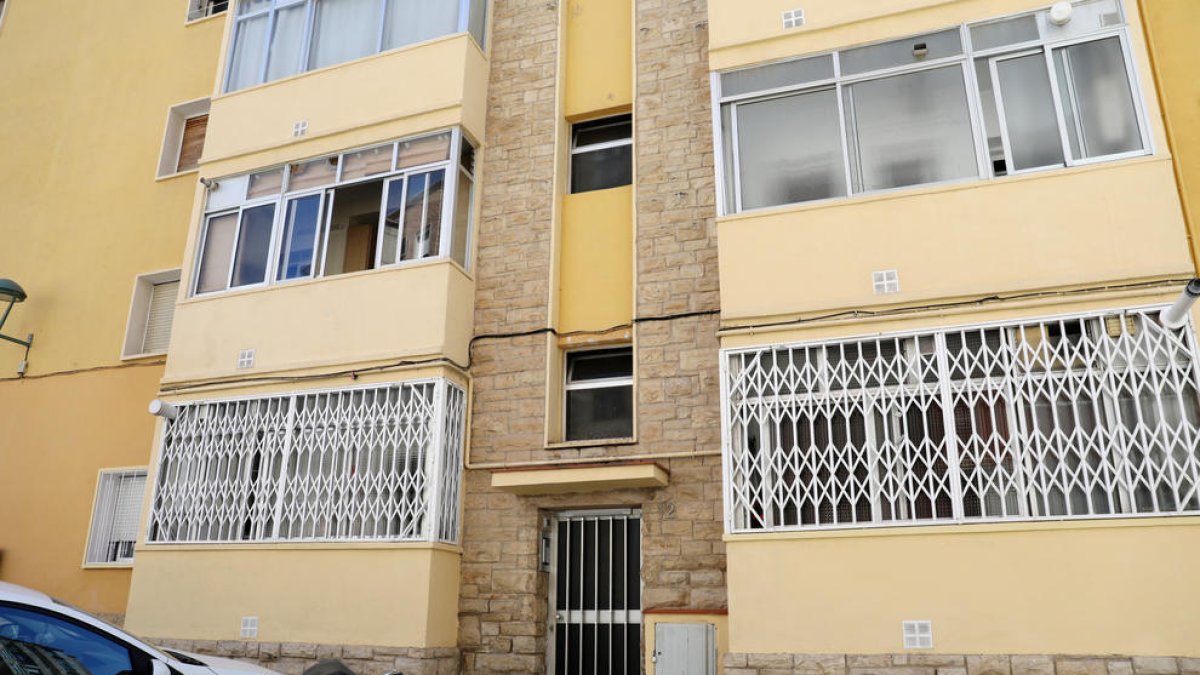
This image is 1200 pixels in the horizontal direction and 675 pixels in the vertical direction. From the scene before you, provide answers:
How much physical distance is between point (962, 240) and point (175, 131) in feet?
36.5

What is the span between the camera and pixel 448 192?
425 inches

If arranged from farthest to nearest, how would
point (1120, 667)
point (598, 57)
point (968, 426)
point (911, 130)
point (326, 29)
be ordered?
point (326, 29)
point (598, 57)
point (911, 130)
point (968, 426)
point (1120, 667)

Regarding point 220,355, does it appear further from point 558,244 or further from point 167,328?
point 558,244

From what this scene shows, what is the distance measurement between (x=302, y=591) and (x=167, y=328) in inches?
196

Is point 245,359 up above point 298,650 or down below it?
above

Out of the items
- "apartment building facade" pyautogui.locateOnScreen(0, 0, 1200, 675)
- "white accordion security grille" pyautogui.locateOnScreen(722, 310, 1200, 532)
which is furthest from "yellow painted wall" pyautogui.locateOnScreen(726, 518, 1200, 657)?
"white accordion security grille" pyautogui.locateOnScreen(722, 310, 1200, 532)

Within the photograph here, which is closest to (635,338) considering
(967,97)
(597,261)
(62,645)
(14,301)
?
(597,261)

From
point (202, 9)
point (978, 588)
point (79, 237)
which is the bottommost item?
point (978, 588)

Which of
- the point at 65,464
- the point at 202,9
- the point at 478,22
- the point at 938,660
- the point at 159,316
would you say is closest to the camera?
the point at 938,660

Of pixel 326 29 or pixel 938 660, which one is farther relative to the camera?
pixel 326 29

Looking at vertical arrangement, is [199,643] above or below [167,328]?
below

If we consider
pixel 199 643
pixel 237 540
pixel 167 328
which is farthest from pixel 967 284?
pixel 167 328

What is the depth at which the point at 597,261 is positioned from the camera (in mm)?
10930

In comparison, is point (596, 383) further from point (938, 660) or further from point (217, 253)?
point (217, 253)
